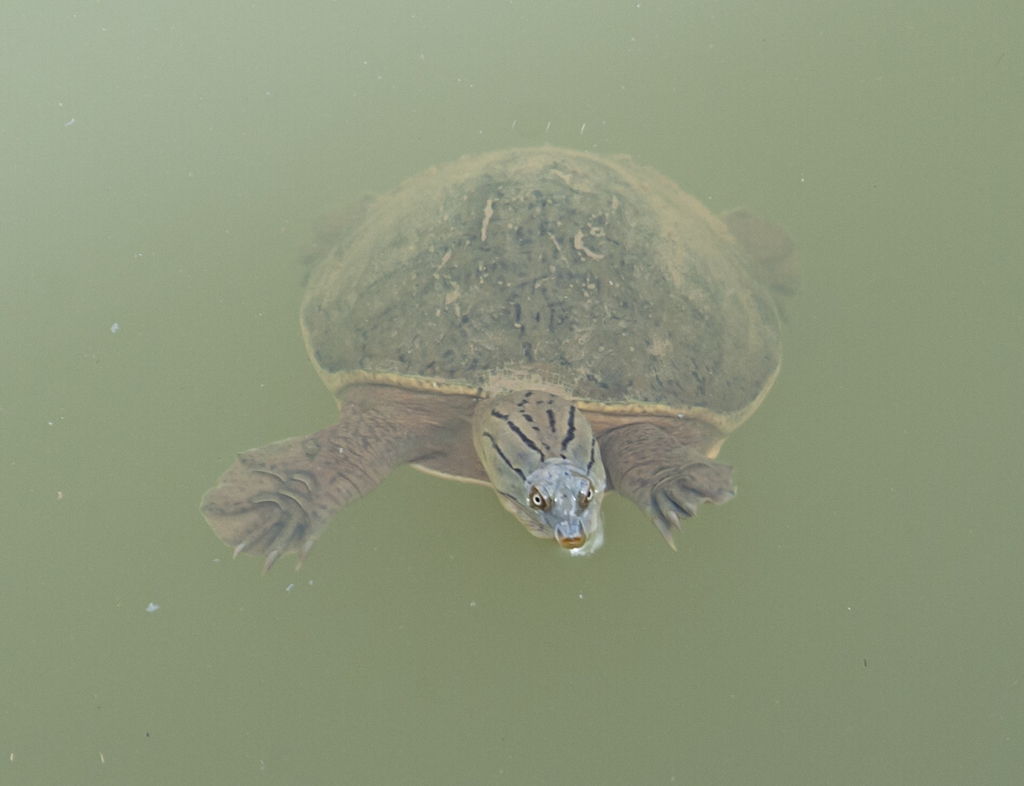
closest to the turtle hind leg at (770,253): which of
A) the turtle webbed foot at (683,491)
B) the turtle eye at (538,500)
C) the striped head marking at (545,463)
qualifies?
the turtle webbed foot at (683,491)

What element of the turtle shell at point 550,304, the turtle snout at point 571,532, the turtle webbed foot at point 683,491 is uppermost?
the turtle shell at point 550,304

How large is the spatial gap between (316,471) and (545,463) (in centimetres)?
89

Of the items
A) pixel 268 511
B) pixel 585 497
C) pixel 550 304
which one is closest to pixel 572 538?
pixel 585 497

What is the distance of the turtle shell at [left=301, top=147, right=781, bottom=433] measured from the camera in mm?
2629

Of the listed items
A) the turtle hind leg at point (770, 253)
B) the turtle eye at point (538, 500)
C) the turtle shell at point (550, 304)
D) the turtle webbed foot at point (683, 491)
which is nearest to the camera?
the turtle eye at point (538, 500)

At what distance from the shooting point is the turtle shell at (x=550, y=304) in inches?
104

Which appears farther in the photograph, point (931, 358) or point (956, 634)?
point (931, 358)

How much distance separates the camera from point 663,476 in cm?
245

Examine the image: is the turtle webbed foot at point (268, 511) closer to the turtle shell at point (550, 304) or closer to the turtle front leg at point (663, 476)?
the turtle shell at point (550, 304)

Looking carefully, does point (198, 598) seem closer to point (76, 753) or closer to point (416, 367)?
point (76, 753)

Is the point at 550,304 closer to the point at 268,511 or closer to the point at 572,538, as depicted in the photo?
the point at 572,538

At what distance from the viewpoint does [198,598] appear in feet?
10.7

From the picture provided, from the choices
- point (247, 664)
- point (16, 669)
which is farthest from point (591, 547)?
point (16, 669)

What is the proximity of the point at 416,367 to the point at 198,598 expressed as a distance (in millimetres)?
1627
